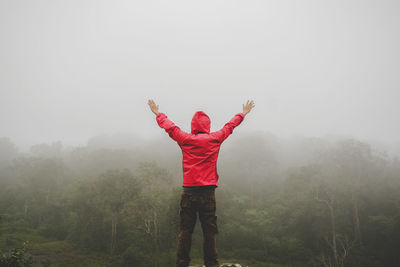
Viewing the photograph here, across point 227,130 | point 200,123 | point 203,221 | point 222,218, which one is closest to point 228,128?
point 227,130

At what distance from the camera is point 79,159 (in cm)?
7206

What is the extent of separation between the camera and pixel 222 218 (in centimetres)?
3578

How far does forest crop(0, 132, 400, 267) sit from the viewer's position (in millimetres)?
32375

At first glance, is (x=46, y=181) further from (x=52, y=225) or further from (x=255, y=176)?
(x=255, y=176)

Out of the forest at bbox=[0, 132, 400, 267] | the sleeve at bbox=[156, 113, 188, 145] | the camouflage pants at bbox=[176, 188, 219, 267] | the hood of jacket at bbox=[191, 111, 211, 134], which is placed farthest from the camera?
the forest at bbox=[0, 132, 400, 267]

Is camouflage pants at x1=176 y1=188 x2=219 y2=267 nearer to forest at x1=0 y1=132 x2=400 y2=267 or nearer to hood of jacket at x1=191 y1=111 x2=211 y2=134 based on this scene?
hood of jacket at x1=191 y1=111 x2=211 y2=134

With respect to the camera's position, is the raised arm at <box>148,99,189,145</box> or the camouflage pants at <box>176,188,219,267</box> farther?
the raised arm at <box>148,99,189,145</box>

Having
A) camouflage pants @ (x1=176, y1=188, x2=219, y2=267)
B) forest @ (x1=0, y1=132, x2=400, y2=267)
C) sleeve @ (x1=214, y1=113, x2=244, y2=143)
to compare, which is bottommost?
forest @ (x1=0, y1=132, x2=400, y2=267)

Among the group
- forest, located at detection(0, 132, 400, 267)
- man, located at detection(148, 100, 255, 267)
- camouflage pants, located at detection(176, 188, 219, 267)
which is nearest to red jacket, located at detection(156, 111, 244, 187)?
man, located at detection(148, 100, 255, 267)

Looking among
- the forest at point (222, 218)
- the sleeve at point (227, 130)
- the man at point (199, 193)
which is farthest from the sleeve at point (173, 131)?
the forest at point (222, 218)

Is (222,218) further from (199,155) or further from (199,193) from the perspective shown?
(199,155)

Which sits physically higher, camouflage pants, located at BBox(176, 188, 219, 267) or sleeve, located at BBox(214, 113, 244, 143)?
sleeve, located at BBox(214, 113, 244, 143)

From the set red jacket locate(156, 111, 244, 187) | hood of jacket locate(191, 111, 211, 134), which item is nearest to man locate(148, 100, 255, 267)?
red jacket locate(156, 111, 244, 187)

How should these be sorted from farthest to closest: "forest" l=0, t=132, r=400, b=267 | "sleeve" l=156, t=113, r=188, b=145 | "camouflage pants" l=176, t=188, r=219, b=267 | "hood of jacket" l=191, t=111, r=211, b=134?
"forest" l=0, t=132, r=400, b=267 → "hood of jacket" l=191, t=111, r=211, b=134 → "sleeve" l=156, t=113, r=188, b=145 → "camouflage pants" l=176, t=188, r=219, b=267
